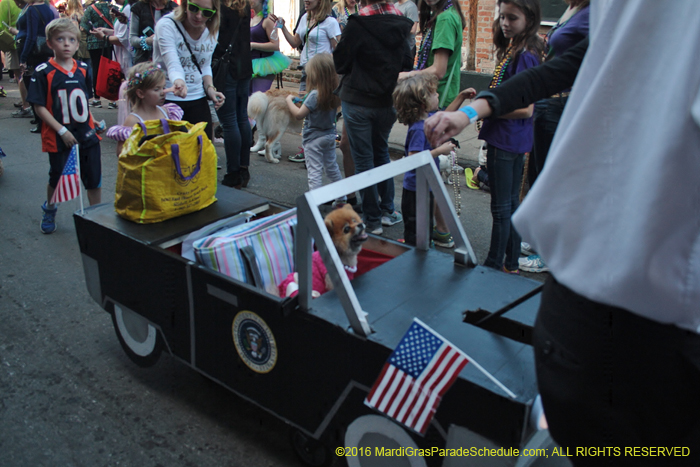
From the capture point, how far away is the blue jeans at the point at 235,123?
18.1ft

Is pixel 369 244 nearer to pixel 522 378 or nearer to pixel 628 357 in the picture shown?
pixel 522 378

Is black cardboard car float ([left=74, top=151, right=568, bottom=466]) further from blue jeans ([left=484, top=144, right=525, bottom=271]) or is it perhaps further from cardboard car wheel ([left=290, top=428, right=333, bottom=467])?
blue jeans ([left=484, top=144, right=525, bottom=271])

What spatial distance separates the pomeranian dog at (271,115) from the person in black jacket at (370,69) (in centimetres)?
236

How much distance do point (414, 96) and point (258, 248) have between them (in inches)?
71.3

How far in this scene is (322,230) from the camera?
6.26 feet

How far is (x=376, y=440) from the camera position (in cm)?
198

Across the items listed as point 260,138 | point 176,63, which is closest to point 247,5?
point 176,63

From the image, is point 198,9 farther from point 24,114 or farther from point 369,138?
point 24,114

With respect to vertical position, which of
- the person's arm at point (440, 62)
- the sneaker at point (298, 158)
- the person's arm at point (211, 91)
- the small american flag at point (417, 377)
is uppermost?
the person's arm at point (440, 62)

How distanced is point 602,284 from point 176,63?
418 centimetres

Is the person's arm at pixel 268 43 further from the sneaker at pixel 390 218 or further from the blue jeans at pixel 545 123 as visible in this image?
the blue jeans at pixel 545 123

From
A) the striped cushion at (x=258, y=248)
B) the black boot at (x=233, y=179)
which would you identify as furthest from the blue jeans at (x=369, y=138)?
the striped cushion at (x=258, y=248)

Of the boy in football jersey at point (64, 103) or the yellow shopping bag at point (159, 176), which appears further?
the boy in football jersey at point (64, 103)

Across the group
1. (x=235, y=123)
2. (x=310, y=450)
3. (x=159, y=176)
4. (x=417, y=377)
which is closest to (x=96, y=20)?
(x=235, y=123)
